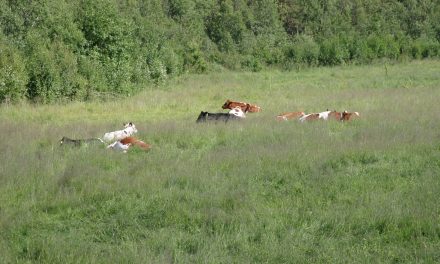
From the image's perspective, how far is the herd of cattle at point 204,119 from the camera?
1112 cm

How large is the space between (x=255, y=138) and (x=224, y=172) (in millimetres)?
3174

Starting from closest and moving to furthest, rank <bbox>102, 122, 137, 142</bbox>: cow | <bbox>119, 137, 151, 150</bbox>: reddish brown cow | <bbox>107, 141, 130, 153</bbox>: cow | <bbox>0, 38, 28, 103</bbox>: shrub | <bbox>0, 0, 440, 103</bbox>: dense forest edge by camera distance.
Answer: <bbox>107, 141, 130, 153</bbox>: cow → <bbox>119, 137, 151, 150</bbox>: reddish brown cow → <bbox>102, 122, 137, 142</bbox>: cow → <bbox>0, 38, 28, 103</bbox>: shrub → <bbox>0, 0, 440, 103</bbox>: dense forest edge

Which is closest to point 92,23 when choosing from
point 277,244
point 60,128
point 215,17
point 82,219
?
point 60,128

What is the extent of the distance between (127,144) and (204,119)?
4146 mm

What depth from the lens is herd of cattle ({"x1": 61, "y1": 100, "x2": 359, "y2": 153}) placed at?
11117 millimetres

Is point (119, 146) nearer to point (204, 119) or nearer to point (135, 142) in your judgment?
point (135, 142)

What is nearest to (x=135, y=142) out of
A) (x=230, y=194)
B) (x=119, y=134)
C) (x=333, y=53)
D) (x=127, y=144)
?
(x=127, y=144)

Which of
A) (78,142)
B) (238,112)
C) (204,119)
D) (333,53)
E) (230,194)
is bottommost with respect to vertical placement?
(333,53)

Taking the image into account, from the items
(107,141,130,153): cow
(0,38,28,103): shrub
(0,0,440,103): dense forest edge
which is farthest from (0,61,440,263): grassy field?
(0,0,440,103): dense forest edge

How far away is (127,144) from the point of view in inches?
435

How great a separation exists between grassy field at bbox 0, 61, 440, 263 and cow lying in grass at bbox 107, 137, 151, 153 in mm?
311

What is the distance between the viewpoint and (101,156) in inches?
395

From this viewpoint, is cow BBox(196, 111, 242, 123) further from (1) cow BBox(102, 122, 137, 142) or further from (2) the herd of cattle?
(1) cow BBox(102, 122, 137, 142)

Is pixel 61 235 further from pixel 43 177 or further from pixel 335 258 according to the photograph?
pixel 335 258
